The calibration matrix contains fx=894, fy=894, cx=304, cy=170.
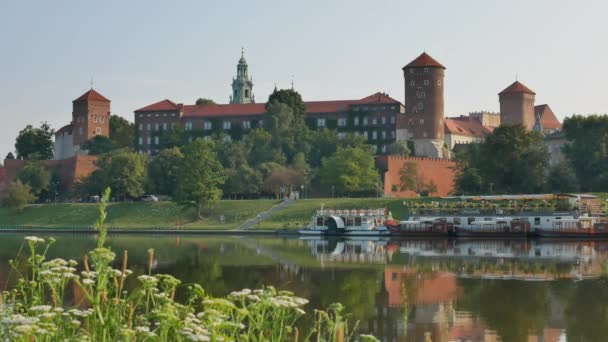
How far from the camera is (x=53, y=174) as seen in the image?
280ft

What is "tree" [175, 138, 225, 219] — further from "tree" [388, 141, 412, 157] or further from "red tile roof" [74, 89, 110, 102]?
"red tile roof" [74, 89, 110, 102]

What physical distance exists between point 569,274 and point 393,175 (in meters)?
49.7

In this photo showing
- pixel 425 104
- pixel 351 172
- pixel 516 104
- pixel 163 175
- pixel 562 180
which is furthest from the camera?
pixel 516 104

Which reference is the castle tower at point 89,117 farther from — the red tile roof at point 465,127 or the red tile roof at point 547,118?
the red tile roof at point 547,118

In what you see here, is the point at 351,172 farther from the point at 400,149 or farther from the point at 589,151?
the point at 589,151

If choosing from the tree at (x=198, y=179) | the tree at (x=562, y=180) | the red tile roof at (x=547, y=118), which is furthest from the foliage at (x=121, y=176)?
the red tile roof at (x=547, y=118)

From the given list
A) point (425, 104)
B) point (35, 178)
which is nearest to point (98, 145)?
point (35, 178)

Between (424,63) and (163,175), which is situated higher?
(424,63)

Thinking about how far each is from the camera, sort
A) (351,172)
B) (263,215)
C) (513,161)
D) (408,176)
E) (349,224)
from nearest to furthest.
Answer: (349,224) < (513,161) < (263,215) < (351,172) < (408,176)

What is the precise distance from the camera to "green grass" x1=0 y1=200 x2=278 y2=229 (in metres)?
63.7

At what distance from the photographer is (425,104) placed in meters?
88.1

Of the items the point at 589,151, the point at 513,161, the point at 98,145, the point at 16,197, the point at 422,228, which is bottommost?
the point at 422,228

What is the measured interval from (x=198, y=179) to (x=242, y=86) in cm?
6408

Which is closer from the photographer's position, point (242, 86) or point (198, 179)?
point (198, 179)
